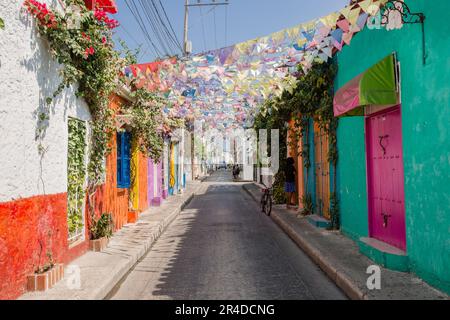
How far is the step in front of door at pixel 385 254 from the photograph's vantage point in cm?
614

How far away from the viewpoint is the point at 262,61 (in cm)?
1070

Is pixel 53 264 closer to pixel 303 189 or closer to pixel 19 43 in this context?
pixel 19 43

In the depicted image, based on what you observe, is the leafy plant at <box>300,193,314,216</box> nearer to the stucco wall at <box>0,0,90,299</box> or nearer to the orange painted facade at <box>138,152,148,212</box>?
the orange painted facade at <box>138,152,148,212</box>

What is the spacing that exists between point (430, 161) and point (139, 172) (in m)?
11.4

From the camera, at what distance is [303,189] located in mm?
14695

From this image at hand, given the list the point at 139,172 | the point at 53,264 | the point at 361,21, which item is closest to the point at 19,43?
the point at 53,264

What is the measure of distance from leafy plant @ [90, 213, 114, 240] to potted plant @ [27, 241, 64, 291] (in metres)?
2.35

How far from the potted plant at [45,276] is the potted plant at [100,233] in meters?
2.19

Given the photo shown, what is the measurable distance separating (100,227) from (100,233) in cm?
13

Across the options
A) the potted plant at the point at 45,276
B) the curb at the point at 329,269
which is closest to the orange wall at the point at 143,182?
the curb at the point at 329,269

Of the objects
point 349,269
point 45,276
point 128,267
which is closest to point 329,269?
point 349,269

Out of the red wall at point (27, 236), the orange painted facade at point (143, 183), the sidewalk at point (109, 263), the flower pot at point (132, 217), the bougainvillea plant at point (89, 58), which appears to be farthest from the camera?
the orange painted facade at point (143, 183)

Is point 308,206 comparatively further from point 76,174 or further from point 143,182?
point 76,174

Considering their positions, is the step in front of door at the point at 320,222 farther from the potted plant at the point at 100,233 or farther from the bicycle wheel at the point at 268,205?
the potted plant at the point at 100,233
